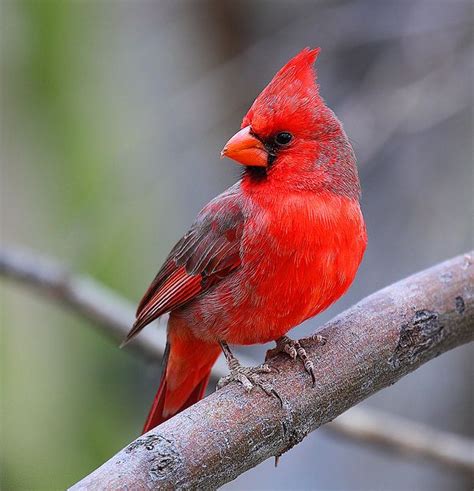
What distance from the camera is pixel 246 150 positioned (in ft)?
7.36

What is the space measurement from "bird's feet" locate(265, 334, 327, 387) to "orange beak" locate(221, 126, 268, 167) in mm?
438

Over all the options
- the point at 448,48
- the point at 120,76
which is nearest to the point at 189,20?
the point at 120,76

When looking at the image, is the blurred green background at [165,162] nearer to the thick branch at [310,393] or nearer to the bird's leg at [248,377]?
the bird's leg at [248,377]

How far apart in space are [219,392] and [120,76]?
2.48 m

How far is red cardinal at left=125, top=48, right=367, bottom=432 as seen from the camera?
7.02ft

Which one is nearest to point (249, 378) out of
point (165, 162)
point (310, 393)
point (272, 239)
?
point (310, 393)

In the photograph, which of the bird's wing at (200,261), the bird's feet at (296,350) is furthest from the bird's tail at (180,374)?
the bird's feet at (296,350)

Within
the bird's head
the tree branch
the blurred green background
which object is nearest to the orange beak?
the bird's head

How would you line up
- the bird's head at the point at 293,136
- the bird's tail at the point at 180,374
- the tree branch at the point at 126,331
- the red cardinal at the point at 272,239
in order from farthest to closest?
the tree branch at the point at 126,331 < the bird's tail at the point at 180,374 < the bird's head at the point at 293,136 < the red cardinal at the point at 272,239

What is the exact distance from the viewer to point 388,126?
11.4 ft

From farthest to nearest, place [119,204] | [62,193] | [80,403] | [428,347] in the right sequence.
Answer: [119,204]
[62,193]
[80,403]
[428,347]

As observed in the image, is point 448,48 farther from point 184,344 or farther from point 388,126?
point 184,344

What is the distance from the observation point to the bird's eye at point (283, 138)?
7.48 feet

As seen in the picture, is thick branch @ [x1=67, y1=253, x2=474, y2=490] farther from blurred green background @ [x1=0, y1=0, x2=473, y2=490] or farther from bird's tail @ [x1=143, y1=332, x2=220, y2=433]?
blurred green background @ [x1=0, y1=0, x2=473, y2=490]
